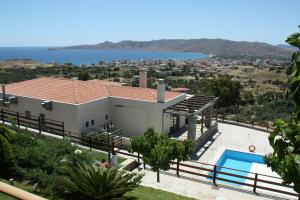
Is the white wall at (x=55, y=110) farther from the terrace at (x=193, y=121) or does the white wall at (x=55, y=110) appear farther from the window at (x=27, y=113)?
the terrace at (x=193, y=121)

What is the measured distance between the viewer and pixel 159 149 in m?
13.1

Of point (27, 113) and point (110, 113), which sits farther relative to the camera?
point (110, 113)

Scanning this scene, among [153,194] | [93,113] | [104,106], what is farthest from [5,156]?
[104,106]

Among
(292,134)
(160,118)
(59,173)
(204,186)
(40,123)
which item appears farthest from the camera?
(160,118)

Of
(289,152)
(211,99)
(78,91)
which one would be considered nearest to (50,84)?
(78,91)

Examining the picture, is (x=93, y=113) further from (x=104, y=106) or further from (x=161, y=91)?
(x=161, y=91)

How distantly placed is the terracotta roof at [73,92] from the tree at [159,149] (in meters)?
7.37

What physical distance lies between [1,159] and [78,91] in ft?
37.6

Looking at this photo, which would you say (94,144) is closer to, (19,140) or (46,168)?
(19,140)

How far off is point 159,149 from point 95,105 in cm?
896

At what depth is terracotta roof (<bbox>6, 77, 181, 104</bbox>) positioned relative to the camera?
21.2m

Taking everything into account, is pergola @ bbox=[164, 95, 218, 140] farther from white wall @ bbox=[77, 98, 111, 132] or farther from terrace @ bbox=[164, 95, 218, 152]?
white wall @ bbox=[77, 98, 111, 132]

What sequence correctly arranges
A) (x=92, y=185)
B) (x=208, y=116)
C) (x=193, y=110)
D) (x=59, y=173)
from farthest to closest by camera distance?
1. (x=208, y=116)
2. (x=193, y=110)
3. (x=59, y=173)
4. (x=92, y=185)

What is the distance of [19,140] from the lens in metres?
12.4
